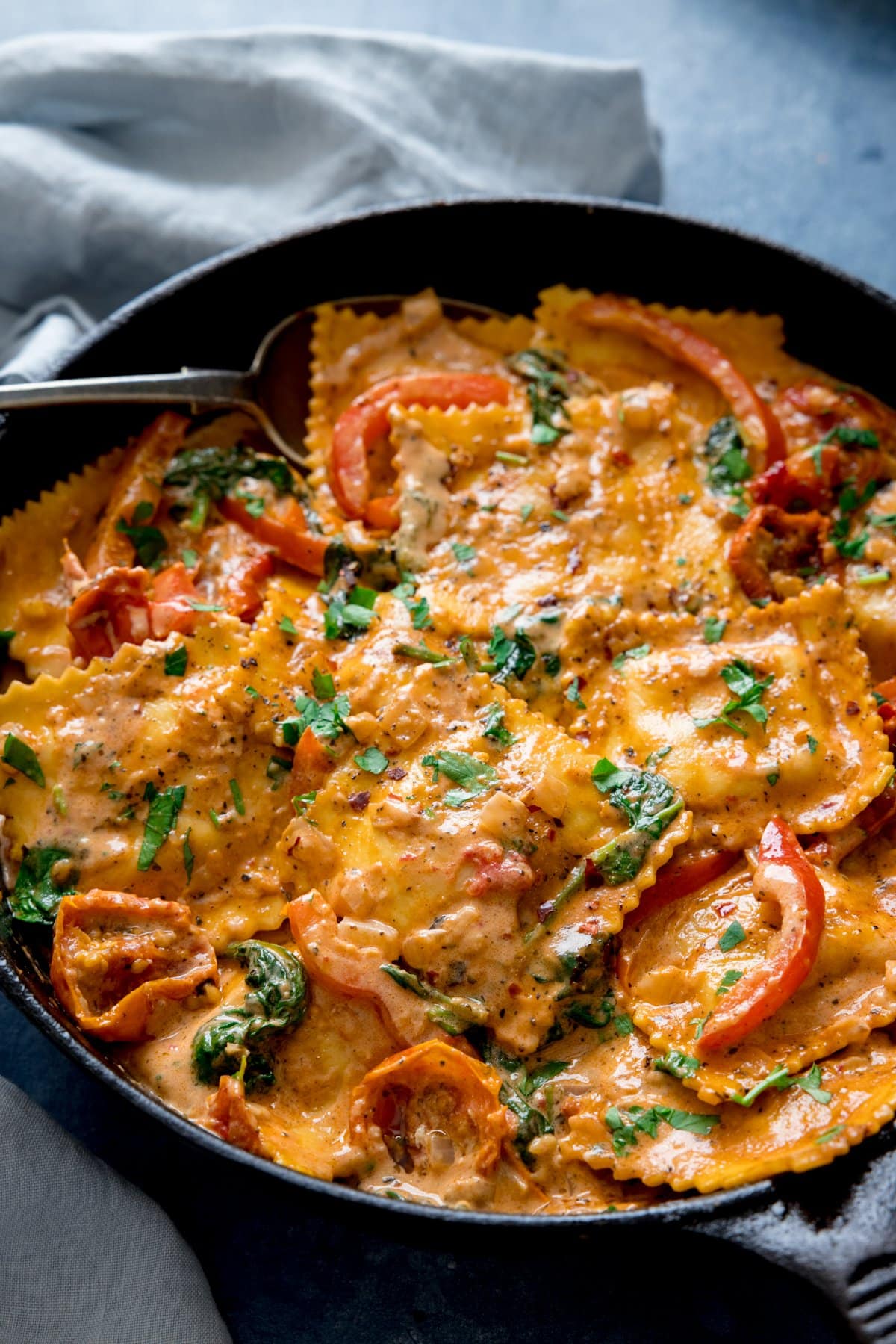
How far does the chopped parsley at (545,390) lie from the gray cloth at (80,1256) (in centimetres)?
283

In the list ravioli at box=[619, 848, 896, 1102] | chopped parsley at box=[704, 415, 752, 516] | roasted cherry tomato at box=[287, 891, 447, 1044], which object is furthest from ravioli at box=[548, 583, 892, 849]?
roasted cherry tomato at box=[287, 891, 447, 1044]

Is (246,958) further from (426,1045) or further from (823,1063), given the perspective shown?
(823,1063)

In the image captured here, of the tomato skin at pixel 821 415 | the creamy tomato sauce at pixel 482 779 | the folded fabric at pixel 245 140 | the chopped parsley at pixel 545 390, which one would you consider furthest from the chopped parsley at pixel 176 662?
the tomato skin at pixel 821 415

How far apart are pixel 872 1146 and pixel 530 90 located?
450 cm

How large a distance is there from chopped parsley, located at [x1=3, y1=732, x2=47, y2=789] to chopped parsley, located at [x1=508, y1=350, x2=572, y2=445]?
6.68ft

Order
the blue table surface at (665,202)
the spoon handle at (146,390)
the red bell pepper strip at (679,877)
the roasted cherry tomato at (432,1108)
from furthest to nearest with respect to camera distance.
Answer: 1. the spoon handle at (146,390)
2. the blue table surface at (665,202)
3. the red bell pepper strip at (679,877)
4. the roasted cherry tomato at (432,1108)

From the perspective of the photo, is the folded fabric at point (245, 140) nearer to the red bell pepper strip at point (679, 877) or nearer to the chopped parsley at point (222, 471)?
the chopped parsley at point (222, 471)

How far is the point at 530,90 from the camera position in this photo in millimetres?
5633

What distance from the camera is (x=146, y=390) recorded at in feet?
14.6

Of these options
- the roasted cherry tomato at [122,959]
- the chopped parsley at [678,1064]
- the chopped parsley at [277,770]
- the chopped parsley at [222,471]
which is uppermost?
the chopped parsley at [222,471]

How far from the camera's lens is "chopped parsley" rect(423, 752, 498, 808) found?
12.4ft

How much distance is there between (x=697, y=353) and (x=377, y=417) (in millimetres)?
1217

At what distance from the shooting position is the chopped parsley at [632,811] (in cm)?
376

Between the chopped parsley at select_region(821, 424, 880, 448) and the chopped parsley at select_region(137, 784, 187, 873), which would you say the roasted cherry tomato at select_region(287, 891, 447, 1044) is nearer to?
the chopped parsley at select_region(137, 784, 187, 873)
